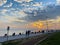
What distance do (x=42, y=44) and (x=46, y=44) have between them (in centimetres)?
111

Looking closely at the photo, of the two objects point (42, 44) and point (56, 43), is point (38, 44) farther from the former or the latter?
point (56, 43)

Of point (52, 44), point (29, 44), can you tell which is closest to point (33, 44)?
point (29, 44)

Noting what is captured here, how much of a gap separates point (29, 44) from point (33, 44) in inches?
56.5

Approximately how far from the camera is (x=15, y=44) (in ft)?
210

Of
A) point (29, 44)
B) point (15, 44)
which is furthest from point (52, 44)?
point (15, 44)

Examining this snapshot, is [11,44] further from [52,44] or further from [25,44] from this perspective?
[52,44]

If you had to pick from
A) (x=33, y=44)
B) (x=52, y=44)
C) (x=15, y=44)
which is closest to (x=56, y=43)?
(x=52, y=44)

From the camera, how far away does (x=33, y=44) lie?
59.4m

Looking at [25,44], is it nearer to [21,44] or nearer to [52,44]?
[21,44]

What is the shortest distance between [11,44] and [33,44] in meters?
8.16

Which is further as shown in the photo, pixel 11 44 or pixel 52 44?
pixel 11 44

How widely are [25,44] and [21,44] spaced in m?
1.59

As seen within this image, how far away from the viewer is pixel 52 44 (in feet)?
193

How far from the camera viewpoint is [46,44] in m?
57.8
